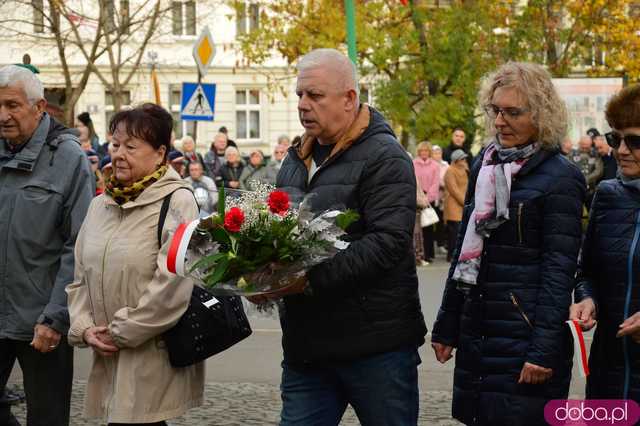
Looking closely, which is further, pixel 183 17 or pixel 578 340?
pixel 183 17

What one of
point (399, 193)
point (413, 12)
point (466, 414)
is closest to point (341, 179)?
point (399, 193)

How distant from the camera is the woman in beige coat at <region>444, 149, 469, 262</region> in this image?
64.3ft

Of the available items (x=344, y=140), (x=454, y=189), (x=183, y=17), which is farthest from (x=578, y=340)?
(x=183, y=17)

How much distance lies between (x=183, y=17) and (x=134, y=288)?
34553 mm

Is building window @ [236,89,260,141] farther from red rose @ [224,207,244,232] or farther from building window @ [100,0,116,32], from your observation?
red rose @ [224,207,244,232]

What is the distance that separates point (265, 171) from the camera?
20.6m

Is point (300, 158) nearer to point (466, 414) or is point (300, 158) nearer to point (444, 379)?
point (466, 414)

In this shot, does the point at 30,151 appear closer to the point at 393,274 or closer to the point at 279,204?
the point at 279,204

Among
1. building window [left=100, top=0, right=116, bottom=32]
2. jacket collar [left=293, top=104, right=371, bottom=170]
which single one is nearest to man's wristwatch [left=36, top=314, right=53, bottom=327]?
jacket collar [left=293, top=104, right=371, bottom=170]

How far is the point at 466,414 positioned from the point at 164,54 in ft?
136

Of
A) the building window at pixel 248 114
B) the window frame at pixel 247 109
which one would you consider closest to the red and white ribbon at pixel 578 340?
the window frame at pixel 247 109

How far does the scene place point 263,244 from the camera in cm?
421

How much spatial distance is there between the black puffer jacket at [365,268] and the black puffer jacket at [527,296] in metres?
0.31

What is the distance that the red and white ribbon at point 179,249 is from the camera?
171 inches
